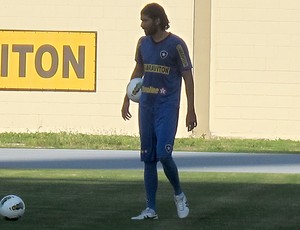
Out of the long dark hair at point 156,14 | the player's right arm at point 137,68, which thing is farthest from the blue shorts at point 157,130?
the long dark hair at point 156,14

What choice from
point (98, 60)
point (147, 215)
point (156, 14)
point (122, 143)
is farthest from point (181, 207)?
point (98, 60)

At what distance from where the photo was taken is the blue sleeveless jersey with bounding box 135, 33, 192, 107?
1058cm

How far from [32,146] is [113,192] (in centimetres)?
1016

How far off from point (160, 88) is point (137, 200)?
223 centimetres

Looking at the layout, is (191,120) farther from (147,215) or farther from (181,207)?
(147,215)

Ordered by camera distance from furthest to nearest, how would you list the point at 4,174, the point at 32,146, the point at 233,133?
the point at 233,133 → the point at 32,146 → the point at 4,174

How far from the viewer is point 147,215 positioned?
1064 centimetres

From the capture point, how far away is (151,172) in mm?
10789

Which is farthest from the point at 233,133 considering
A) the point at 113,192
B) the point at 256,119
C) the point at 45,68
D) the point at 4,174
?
the point at 113,192

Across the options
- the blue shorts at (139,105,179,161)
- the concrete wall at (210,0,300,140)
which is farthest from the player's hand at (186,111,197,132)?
the concrete wall at (210,0,300,140)

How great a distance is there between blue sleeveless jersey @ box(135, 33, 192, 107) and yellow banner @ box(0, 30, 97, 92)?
14972mm

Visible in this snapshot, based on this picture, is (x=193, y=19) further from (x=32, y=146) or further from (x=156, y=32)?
(x=156, y=32)

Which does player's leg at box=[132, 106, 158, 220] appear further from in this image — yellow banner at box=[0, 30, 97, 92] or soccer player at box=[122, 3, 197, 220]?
yellow banner at box=[0, 30, 97, 92]

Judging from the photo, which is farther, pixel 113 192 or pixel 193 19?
pixel 193 19
